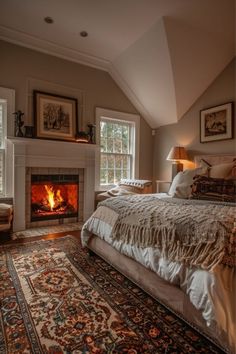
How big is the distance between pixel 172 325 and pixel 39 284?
46.8 inches

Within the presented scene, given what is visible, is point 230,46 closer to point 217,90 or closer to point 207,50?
point 207,50

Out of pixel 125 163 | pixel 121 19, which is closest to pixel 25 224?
pixel 125 163

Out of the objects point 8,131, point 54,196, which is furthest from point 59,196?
point 8,131

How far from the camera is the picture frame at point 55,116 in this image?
3.88m

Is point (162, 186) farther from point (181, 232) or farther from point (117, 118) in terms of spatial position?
point (181, 232)

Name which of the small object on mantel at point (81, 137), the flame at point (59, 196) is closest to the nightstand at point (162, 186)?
the small object on mantel at point (81, 137)

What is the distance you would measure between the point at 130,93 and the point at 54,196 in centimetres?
281

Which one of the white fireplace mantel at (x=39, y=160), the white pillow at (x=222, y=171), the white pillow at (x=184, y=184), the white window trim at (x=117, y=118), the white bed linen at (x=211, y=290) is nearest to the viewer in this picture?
the white bed linen at (x=211, y=290)

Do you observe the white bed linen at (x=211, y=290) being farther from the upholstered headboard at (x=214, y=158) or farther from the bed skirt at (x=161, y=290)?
the upholstered headboard at (x=214, y=158)

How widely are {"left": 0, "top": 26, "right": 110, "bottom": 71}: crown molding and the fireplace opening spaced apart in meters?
2.30

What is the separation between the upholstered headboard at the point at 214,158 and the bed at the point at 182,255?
1.50 m

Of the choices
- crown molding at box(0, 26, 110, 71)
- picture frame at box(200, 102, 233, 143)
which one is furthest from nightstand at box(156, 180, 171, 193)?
crown molding at box(0, 26, 110, 71)

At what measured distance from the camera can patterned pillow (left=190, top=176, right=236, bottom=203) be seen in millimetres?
2329

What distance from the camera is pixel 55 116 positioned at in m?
4.05
